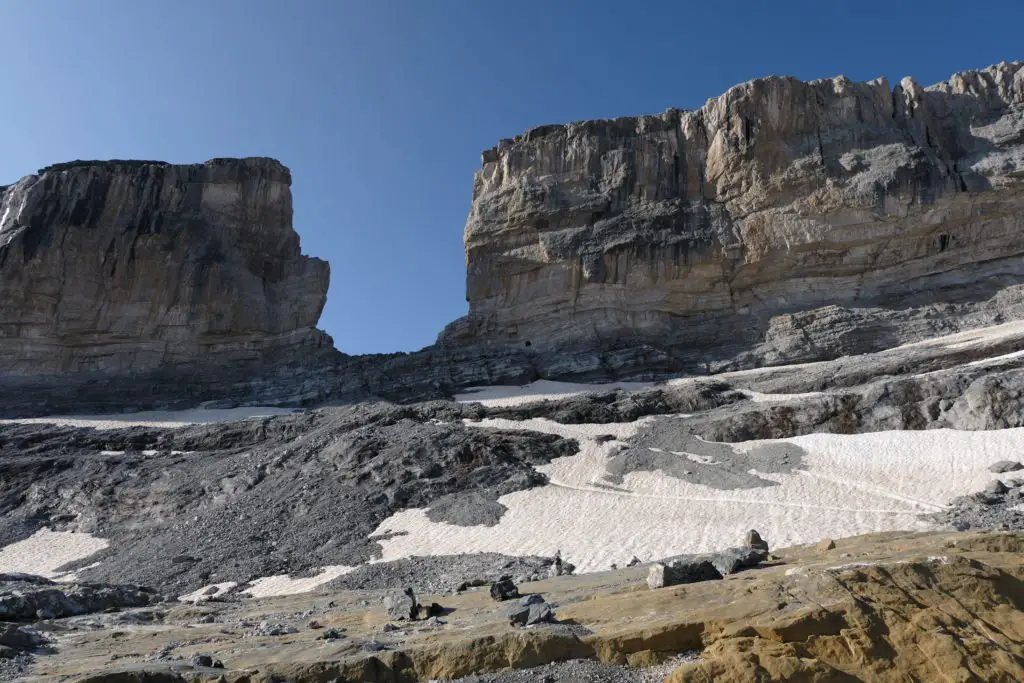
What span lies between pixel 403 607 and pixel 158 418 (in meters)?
31.2

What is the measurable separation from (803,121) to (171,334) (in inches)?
1507

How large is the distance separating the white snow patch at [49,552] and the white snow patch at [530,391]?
1622 centimetres

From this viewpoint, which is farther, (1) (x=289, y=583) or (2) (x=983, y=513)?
(1) (x=289, y=583)

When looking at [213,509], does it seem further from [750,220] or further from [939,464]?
[750,220]

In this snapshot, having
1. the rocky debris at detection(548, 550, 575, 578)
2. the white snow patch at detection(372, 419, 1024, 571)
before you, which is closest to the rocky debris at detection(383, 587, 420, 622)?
the rocky debris at detection(548, 550, 575, 578)

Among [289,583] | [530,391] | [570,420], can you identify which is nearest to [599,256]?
[530,391]

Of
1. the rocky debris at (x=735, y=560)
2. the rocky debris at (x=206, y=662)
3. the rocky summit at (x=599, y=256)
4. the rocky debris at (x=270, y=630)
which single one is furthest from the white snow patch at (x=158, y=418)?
the rocky debris at (x=206, y=662)

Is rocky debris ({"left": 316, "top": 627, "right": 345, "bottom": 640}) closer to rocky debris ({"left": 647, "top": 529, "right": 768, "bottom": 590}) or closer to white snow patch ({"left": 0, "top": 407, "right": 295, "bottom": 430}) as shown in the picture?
rocky debris ({"left": 647, "top": 529, "right": 768, "bottom": 590})

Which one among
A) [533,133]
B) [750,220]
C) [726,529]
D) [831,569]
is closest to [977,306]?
[750,220]

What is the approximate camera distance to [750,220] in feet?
118

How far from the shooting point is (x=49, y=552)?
2236 centimetres

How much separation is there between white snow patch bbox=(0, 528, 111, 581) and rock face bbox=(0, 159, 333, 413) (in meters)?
16.2

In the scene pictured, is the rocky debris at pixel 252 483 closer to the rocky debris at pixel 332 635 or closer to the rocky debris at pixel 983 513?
the rocky debris at pixel 332 635

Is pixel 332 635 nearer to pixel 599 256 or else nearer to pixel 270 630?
pixel 270 630
